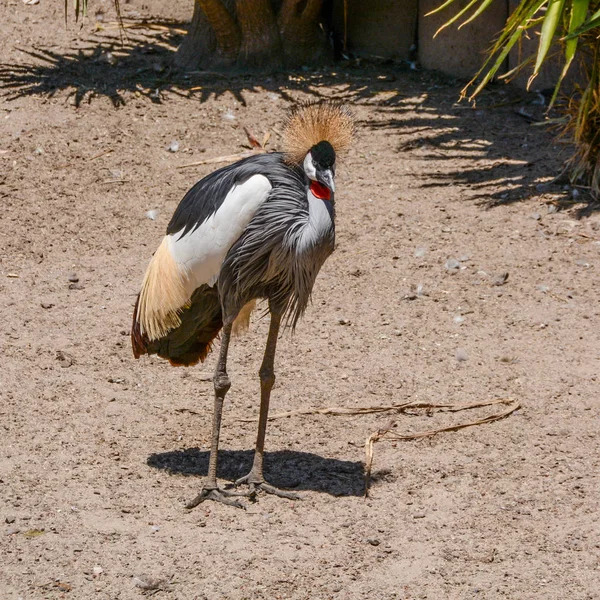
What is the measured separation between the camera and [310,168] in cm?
417

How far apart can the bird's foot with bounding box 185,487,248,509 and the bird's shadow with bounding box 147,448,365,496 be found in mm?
250

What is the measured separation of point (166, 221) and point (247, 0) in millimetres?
2671

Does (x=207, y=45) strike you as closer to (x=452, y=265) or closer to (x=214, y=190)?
(x=452, y=265)

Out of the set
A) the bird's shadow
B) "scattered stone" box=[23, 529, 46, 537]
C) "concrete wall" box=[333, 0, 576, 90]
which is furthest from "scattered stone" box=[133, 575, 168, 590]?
"concrete wall" box=[333, 0, 576, 90]

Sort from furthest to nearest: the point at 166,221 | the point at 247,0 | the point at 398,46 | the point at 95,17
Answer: the point at 95,17, the point at 398,46, the point at 247,0, the point at 166,221

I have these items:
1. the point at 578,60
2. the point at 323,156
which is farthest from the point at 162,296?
the point at 578,60

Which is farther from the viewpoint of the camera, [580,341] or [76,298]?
[76,298]

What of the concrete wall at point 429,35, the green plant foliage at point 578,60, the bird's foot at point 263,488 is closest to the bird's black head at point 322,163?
the bird's foot at point 263,488

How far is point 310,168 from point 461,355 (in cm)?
197

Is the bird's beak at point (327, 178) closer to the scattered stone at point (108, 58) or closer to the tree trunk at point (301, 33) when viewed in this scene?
the tree trunk at point (301, 33)

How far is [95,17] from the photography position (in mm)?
10172

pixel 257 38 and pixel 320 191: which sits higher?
pixel 257 38

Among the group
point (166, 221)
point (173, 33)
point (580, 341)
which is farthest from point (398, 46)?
point (580, 341)

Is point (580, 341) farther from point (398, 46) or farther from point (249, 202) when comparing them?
point (398, 46)
